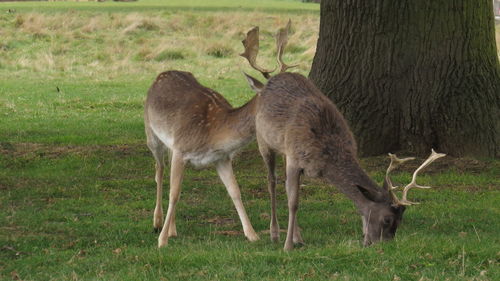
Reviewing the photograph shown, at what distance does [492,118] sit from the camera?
11.0 m

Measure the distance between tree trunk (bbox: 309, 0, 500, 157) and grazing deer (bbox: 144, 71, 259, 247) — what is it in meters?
2.98

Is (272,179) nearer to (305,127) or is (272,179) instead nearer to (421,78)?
(305,127)

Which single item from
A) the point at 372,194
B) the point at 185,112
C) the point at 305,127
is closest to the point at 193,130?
the point at 185,112

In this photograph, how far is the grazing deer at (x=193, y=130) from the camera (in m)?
7.64

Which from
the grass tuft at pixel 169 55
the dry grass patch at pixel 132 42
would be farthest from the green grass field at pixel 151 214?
the grass tuft at pixel 169 55

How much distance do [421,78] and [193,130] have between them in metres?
3.86

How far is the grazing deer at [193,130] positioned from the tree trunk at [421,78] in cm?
298

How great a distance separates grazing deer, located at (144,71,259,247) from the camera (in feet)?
25.1

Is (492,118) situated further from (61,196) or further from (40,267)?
(40,267)

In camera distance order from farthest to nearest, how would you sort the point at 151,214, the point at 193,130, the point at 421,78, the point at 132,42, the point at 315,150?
the point at 132,42 < the point at 421,78 < the point at 151,214 < the point at 193,130 < the point at 315,150

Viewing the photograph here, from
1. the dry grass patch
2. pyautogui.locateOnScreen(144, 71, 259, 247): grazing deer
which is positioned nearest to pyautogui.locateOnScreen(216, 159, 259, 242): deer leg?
pyautogui.locateOnScreen(144, 71, 259, 247): grazing deer

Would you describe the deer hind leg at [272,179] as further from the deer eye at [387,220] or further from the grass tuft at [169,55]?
the grass tuft at [169,55]

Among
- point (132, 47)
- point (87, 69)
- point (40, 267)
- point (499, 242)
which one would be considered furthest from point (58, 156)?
point (132, 47)

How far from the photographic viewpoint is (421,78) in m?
10.9
